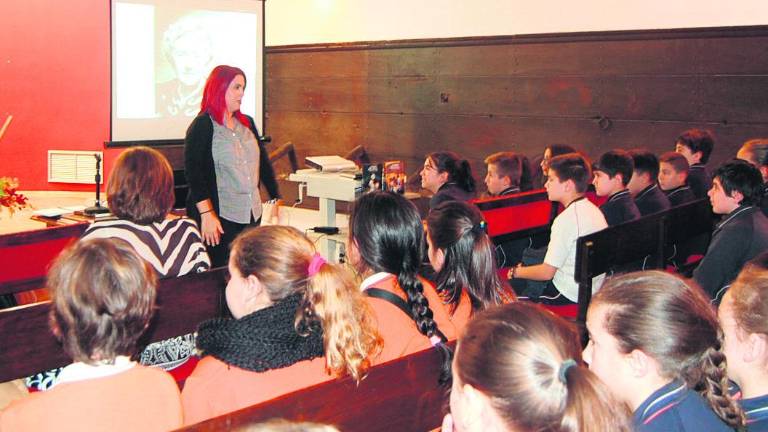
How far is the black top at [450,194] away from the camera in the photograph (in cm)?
475

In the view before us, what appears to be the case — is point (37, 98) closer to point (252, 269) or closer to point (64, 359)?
point (64, 359)

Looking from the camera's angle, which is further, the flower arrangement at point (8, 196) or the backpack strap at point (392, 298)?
the flower arrangement at point (8, 196)

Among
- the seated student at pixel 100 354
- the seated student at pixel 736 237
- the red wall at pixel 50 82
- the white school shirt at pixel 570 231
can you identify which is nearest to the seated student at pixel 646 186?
the white school shirt at pixel 570 231

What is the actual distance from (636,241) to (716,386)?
213cm

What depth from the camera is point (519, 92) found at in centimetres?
721

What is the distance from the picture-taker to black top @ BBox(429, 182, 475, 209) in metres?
4.75

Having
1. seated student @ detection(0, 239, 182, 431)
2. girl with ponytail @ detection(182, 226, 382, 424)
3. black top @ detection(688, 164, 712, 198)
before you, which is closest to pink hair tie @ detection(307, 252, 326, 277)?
girl with ponytail @ detection(182, 226, 382, 424)

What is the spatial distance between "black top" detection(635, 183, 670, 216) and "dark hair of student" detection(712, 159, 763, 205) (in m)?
1.11

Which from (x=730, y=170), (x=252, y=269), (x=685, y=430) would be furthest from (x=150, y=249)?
(x=730, y=170)

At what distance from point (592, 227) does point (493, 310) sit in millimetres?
2478

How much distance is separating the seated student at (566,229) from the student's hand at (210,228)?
4.77 feet

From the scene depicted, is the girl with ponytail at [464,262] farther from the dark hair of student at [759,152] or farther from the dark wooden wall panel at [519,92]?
the dark wooden wall panel at [519,92]

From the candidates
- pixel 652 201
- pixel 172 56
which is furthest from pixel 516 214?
pixel 172 56

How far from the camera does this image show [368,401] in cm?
206
